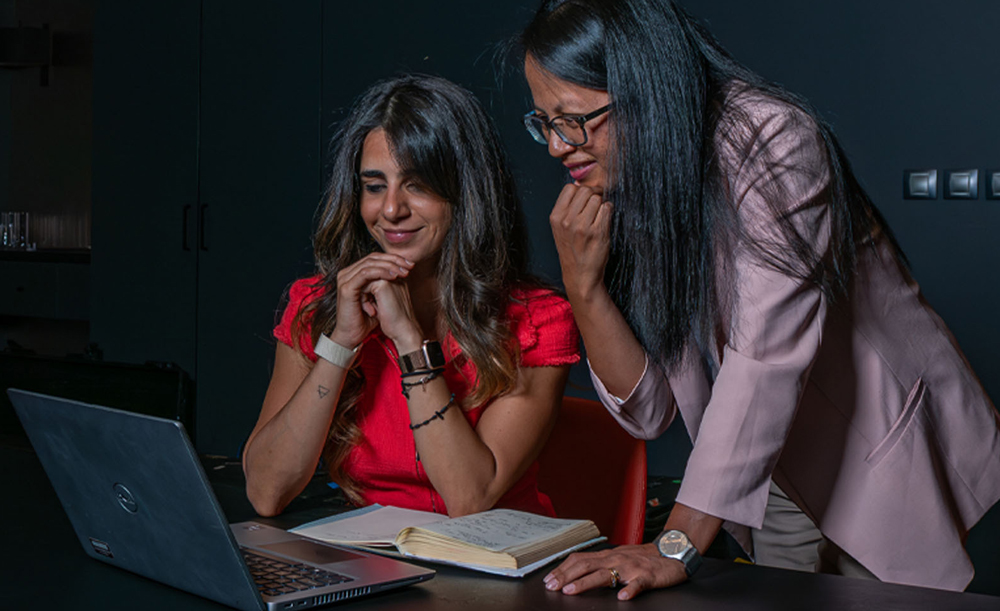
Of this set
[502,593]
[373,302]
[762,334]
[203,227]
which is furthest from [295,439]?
[203,227]

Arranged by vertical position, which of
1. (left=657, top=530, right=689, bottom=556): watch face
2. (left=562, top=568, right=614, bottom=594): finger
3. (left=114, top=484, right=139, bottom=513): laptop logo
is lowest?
(left=562, top=568, right=614, bottom=594): finger

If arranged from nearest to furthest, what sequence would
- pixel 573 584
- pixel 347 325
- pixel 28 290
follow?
pixel 573 584
pixel 347 325
pixel 28 290

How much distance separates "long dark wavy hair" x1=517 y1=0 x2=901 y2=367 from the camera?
3.54 ft

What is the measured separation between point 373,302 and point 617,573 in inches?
28.1

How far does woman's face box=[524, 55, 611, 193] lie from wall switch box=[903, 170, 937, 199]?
180cm

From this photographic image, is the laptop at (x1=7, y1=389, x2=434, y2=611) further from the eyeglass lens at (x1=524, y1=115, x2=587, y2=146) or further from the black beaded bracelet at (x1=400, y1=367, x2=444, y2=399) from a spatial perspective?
the eyeglass lens at (x1=524, y1=115, x2=587, y2=146)

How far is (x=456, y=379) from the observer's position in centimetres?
158

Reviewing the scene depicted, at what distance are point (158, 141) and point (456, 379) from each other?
3364 mm

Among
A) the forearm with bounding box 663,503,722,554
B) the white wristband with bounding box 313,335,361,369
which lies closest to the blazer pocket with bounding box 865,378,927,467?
the forearm with bounding box 663,503,722,554

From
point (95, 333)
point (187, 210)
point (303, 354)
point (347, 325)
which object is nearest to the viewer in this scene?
point (347, 325)

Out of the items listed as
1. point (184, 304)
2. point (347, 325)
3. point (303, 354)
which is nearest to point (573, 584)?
point (347, 325)

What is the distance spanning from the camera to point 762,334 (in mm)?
1041

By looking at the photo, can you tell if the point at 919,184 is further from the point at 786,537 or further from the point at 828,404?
the point at 828,404

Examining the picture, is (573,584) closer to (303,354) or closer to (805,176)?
(805,176)
